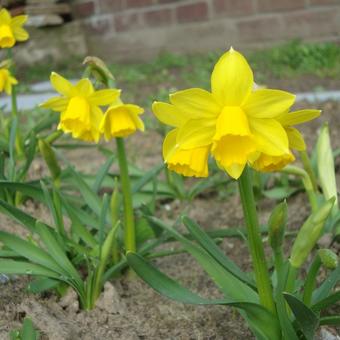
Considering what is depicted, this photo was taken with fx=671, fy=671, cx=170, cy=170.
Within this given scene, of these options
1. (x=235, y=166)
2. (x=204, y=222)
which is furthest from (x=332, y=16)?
(x=235, y=166)

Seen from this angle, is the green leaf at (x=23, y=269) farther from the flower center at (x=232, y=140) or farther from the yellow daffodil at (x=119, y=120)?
the flower center at (x=232, y=140)

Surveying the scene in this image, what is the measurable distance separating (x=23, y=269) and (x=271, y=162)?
2.28 ft

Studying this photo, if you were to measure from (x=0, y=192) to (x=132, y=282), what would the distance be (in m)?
0.50

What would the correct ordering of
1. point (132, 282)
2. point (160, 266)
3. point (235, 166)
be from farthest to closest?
point (160, 266) → point (132, 282) → point (235, 166)

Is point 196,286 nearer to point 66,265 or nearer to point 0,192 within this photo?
point 66,265

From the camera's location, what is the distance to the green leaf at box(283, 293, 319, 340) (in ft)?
3.85

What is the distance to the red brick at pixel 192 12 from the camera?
5160 millimetres

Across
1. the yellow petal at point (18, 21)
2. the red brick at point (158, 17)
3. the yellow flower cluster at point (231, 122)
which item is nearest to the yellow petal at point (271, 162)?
the yellow flower cluster at point (231, 122)

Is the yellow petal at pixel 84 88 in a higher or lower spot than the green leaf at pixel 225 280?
higher

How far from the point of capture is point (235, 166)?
1.10 metres

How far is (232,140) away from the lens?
42.3 inches

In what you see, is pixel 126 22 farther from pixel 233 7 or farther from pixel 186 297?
pixel 186 297

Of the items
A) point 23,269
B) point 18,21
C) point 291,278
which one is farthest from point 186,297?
point 18,21

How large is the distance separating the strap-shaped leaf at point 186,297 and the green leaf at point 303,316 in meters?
0.06
